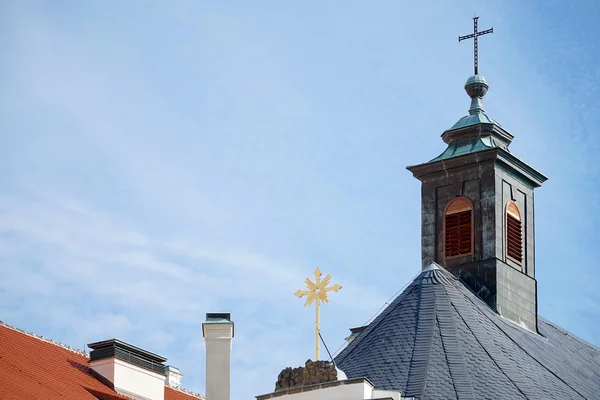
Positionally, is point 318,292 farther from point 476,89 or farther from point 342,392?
point 476,89

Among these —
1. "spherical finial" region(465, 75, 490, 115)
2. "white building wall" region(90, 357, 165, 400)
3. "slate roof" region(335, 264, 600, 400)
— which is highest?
"spherical finial" region(465, 75, 490, 115)

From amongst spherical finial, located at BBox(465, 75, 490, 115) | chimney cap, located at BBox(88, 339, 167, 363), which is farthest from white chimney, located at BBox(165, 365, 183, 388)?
spherical finial, located at BBox(465, 75, 490, 115)

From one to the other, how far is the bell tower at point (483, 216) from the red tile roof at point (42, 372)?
14.2 metres

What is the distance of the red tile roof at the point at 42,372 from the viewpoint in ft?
117

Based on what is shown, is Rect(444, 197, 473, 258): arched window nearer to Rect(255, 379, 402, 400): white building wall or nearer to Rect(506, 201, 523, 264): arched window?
Rect(506, 201, 523, 264): arched window

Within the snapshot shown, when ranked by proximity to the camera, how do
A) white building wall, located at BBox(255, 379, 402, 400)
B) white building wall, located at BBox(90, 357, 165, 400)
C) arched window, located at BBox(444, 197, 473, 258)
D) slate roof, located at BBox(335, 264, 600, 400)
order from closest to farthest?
white building wall, located at BBox(255, 379, 402, 400)
white building wall, located at BBox(90, 357, 165, 400)
slate roof, located at BBox(335, 264, 600, 400)
arched window, located at BBox(444, 197, 473, 258)

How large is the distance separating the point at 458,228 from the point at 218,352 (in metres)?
12.8

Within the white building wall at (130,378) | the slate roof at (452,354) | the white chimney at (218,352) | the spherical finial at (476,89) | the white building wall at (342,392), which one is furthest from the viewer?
the spherical finial at (476,89)

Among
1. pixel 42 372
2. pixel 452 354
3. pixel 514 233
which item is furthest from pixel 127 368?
pixel 514 233

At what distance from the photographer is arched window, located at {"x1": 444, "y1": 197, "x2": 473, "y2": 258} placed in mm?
50719

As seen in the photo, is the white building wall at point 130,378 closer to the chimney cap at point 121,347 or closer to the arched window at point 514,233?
the chimney cap at point 121,347

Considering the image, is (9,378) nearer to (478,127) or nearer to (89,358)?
(89,358)

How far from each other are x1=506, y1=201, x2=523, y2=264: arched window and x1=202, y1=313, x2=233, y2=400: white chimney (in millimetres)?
13295

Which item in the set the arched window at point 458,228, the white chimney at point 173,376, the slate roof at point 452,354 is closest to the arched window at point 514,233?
the arched window at point 458,228
